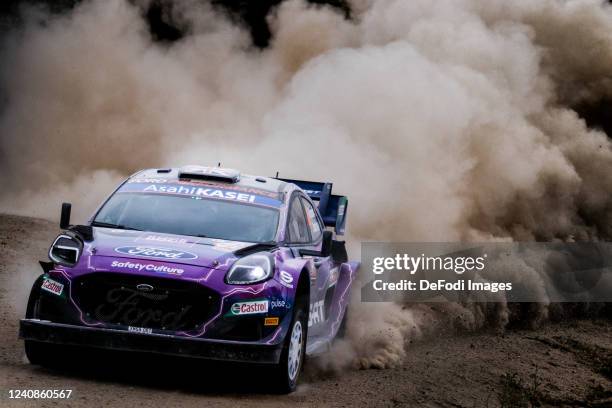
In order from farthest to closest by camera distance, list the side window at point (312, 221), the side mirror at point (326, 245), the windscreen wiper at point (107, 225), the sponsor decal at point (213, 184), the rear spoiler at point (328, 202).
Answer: the rear spoiler at point (328, 202) → the side window at point (312, 221) → the sponsor decal at point (213, 184) → the side mirror at point (326, 245) → the windscreen wiper at point (107, 225)

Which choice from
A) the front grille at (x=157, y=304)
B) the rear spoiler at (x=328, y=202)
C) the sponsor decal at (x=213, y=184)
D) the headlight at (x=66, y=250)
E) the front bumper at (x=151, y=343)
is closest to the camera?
the front bumper at (x=151, y=343)

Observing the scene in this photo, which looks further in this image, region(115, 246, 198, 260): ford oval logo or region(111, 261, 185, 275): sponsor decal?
region(115, 246, 198, 260): ford oval logo

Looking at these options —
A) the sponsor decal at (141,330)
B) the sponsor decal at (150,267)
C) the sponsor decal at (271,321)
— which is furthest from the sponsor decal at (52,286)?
the sponsor decal at (271,321)

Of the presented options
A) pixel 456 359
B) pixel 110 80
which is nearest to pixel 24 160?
pixel 110 80

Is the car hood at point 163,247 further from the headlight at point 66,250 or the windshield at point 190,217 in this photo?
the windshield at point 190,217

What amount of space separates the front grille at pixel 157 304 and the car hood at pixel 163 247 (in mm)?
181

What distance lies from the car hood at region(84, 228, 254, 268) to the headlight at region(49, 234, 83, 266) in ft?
0.34

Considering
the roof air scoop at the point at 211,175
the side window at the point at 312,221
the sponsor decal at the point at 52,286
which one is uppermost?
the roof air scoop at the point at 211,175

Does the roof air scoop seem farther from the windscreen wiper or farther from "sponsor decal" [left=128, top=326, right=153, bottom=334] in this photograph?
"sponsor decal" [left=128, top=326, right=153, bottom=334]

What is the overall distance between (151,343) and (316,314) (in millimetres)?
1866

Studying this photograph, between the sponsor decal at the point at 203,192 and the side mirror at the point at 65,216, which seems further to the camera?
the sponsor decal at the point at 203,192

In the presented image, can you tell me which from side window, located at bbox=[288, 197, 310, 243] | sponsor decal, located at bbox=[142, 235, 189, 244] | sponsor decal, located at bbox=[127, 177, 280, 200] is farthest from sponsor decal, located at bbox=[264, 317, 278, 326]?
sponsor decal, located at bbox=[127, 177, 280, 200]

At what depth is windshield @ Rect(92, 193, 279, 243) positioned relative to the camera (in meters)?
8.03

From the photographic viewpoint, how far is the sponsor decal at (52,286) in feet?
23.6
